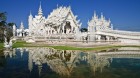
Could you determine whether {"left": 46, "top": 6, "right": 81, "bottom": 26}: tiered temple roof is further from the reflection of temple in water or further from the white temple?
the reflection of temple in water

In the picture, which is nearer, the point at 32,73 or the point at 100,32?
the point at 32,73

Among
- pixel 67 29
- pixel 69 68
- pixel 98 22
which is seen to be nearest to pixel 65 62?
pixel 69 68

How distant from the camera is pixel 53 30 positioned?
58.0 metres

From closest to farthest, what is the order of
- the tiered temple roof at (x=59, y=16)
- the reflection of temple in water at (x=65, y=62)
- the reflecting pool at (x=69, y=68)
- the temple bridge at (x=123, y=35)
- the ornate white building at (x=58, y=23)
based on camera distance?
the reflecting pool at (x=69, y=68)
the reflection of temple in water at (x=65, y=62)
the temple bridge at (x=123, y=35)
the tiered temple roof at (x=59, y=16)
the ornate white building at (x=58, y=23)

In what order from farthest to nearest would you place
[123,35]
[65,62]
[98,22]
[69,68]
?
1. [98,22]
2. [123,35]
3. [65,62]
4. [69,68]

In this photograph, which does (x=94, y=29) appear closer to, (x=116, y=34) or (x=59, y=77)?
(x=116, y=34)

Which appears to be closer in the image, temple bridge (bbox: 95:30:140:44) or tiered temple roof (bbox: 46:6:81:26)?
temple bridge (bbox: 95:30:140:44)

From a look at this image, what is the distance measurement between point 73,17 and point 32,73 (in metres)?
44.1

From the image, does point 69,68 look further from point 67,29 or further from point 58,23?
point 67,29

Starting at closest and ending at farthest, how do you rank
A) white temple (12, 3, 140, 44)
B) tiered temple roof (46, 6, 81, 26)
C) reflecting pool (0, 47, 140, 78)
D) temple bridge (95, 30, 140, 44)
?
reflecting pool (0, 47, 140, 78) < temple bridge (95, 30, 140, 44) < white temple (12, 3, 140, 44) < tiered temple roof (46, 6, 81, 26)

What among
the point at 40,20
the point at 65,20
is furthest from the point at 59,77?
the point at 40,20

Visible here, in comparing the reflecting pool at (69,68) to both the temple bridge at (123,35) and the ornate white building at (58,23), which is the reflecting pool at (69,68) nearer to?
the temple bridge at (123,35)

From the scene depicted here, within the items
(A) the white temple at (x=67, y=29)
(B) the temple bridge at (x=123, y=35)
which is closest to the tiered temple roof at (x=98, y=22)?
(A) the white temple at (x=67, y=29)

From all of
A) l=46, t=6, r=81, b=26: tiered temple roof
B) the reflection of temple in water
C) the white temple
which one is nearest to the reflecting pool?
the reflection of temple in water
